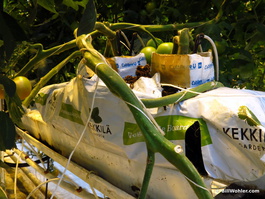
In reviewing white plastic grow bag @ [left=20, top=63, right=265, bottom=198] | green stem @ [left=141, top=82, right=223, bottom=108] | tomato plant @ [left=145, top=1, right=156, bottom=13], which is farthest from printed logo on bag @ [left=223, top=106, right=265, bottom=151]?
tomato plant @ [left=145, top=1, right=156, bottom=13]

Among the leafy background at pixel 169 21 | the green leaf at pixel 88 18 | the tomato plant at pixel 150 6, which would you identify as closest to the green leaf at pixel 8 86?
the green leaf at pixel 88 18

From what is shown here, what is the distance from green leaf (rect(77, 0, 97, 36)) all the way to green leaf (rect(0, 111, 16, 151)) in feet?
0.67

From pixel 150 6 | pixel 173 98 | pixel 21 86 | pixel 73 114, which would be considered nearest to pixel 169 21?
pixel 150 6

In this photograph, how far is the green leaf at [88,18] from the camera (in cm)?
54

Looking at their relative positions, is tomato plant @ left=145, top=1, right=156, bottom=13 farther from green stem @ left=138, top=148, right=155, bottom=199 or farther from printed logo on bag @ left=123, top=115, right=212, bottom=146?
green stem @ left=138, top=148, right=155, bottom=199

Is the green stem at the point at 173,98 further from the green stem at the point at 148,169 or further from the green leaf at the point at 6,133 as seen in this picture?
the green leaf at the point at 6,133

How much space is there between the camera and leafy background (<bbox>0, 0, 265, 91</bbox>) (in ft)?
4.04

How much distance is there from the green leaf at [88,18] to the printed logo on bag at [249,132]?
0.98 feet

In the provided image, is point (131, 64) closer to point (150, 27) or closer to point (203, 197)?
point (150, 27)

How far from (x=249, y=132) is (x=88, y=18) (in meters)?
0.34

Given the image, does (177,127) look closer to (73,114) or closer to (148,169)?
(148,169)

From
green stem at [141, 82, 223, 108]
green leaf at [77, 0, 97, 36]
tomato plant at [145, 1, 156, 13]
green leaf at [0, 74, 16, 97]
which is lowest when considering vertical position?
green stem at [141, 82, 223, 108]

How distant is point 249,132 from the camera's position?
524 mm

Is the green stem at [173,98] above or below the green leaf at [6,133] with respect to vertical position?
above
